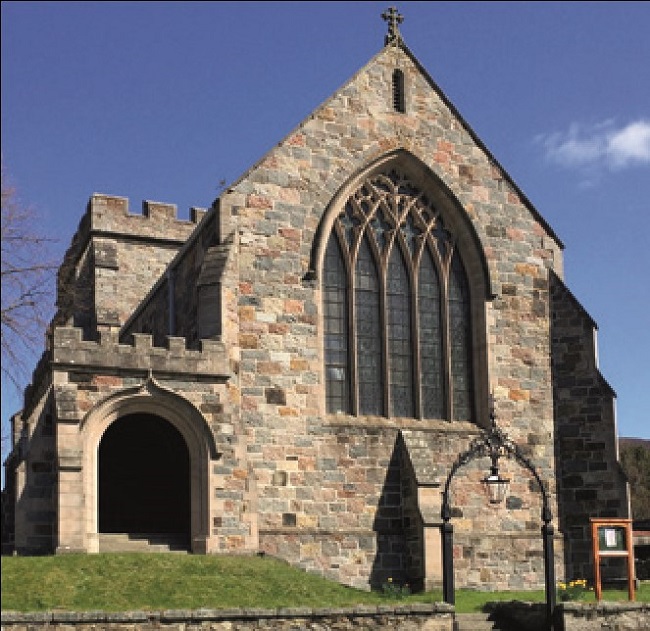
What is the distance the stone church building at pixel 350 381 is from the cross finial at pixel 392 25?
0.06 metres

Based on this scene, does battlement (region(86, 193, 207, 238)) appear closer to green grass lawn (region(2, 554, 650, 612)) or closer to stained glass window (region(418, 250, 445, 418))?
stained glass window (region(418, 250, 445, 418))

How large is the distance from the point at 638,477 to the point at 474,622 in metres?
33.5

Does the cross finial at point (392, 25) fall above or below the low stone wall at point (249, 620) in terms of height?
above

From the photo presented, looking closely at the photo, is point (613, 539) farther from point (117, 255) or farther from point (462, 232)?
point (117, 255)

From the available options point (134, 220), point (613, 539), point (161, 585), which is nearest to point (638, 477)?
point (134, 220)

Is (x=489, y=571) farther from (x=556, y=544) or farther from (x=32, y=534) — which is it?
(x=32, y=534)

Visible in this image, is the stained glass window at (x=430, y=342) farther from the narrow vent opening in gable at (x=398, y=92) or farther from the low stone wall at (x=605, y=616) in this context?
the low stone wall at (x=605, y=616)

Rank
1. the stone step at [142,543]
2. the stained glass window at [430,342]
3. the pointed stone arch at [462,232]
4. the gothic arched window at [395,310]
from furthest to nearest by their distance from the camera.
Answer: the pointed stone arch at [462,232] → the stained glass window at [430,342] → the gothic arched window at [395,310] → the stone step at [142,543]

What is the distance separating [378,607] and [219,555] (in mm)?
4816

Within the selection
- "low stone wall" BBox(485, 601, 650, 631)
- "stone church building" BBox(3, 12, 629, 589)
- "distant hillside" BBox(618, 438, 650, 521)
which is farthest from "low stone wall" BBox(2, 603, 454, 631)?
"distant hillside" BBox(618, 438, 650, 521)

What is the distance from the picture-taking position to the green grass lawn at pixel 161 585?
19891 mm

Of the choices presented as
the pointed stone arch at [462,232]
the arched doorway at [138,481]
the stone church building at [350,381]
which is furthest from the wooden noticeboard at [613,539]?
the arched doorway at [138,481]

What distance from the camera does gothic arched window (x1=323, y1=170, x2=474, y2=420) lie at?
94.7ft

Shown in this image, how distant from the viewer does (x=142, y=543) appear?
25.0 metres
